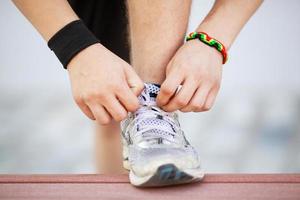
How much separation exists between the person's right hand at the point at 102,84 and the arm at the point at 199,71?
0.21 ft

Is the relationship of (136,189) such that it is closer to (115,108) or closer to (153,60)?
(115,108)

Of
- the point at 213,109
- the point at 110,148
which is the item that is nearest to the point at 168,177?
the point at 110,148

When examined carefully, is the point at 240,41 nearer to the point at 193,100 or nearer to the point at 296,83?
the point at 296,83

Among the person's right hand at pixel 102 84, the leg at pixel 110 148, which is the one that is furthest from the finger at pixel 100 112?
the leg at pixel 110 148

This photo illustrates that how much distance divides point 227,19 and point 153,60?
0.16m

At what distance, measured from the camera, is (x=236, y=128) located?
2035 millimetres

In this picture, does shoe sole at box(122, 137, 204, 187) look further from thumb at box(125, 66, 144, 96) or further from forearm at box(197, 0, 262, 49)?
forearm at box(197, 0, 262, 49)

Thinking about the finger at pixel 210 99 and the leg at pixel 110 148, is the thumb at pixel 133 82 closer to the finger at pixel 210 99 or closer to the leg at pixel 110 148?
the finger at pixel 210 99

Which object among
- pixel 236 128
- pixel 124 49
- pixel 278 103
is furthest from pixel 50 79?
pixel 124 49

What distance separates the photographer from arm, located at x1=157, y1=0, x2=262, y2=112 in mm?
733

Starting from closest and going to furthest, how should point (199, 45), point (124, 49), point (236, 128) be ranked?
1. point (199, 45)
2. point (124, 49)
3. point (236, 128)

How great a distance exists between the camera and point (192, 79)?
731 mm

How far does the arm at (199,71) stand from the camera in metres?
0.73

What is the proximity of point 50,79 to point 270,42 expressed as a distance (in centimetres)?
127
